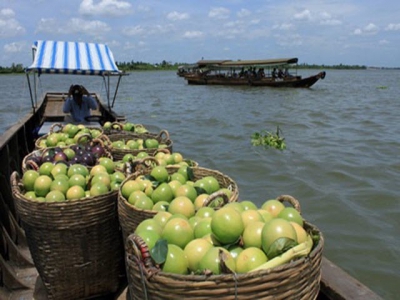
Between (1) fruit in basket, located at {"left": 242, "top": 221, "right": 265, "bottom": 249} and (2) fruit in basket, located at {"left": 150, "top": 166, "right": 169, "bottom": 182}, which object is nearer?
(1) fruit in basket, located at {"left": 242, "top": 221, "right": 265, "bottom": 249}

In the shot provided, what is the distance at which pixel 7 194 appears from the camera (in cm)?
369

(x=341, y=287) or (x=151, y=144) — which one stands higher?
(x=151, y=144)

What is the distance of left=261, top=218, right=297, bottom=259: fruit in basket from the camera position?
1.43 m

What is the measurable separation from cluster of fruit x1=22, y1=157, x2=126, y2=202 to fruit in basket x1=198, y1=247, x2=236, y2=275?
126 cm

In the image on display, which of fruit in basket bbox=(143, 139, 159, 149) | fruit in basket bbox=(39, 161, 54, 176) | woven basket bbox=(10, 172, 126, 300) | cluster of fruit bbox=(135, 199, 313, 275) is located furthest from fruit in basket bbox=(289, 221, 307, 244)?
fruit in basket bbox=(143, 139, 159, 149)

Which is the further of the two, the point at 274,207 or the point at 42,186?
the point at 42,186

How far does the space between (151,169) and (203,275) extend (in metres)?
1.62

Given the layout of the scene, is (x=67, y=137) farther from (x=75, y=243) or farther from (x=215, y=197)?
(x=215, y=197)

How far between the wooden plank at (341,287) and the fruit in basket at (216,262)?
63 centimetres

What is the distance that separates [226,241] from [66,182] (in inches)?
57.5

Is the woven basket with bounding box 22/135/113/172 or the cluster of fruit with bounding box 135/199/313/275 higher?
the cluster of fruit with bounding box 135/199/313/275

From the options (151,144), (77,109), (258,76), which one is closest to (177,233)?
(151,144)

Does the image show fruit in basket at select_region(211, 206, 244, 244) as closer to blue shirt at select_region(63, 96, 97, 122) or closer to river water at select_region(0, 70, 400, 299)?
river water at select_region(0, 70, 400, 299)

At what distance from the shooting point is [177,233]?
163cm
